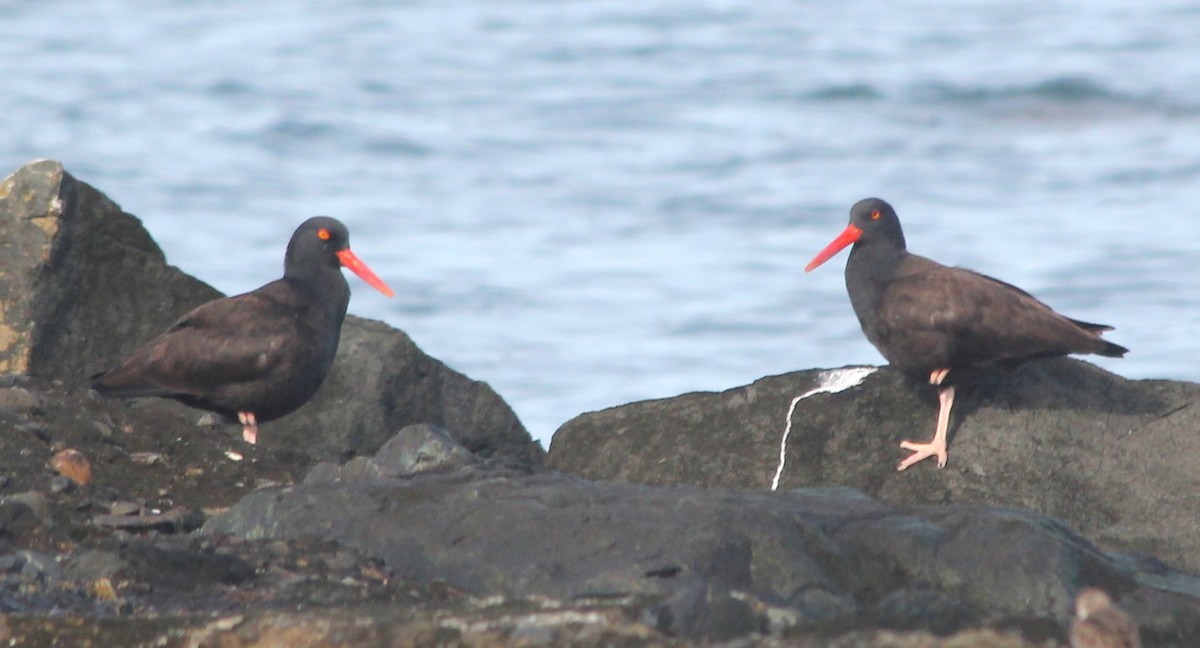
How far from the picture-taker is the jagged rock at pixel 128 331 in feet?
24.3

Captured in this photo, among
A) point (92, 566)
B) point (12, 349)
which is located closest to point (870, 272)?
point (12, 349)

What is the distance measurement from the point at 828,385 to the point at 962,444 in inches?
22.3

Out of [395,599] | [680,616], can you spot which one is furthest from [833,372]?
[680,616]

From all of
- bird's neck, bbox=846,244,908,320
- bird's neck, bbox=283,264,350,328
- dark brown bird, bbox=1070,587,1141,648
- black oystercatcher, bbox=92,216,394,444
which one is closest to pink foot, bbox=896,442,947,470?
bird's neck, bbox=846,244,908,320

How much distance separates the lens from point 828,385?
6828 millimetres

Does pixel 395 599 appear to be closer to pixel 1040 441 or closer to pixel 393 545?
pixel 393 545

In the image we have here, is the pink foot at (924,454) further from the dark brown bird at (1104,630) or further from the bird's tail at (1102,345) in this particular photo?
the dark brown bird at (1104,630)

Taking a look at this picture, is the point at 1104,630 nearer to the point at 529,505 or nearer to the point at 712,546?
the point at 712,546

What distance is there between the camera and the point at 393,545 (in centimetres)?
493

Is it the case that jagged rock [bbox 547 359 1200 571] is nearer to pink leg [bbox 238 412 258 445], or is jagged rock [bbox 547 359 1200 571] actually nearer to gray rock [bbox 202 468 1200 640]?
gray rock [bbox 202 468 1200 640]

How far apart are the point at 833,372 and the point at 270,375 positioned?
7.81 ft

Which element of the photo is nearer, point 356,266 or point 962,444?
point 962,444

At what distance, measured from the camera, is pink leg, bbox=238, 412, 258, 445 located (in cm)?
741

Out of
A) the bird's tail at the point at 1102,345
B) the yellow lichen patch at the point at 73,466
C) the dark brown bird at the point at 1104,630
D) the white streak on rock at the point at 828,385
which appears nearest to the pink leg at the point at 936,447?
the white streak on rock at the point at 828,385
